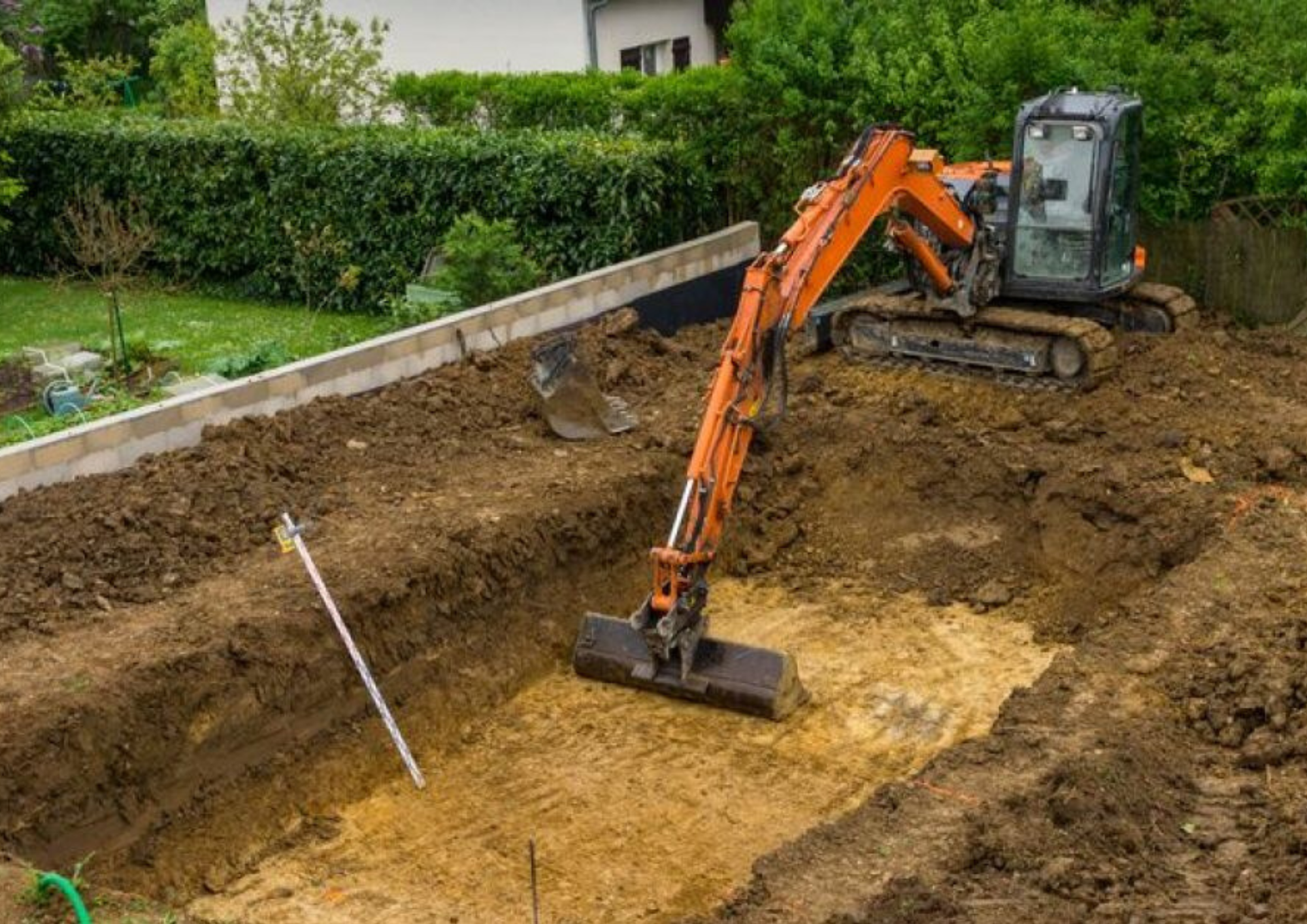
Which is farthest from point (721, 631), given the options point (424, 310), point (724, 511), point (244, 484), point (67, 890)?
point (67, 890)

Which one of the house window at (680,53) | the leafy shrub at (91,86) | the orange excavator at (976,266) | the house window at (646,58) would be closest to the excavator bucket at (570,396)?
the orange excavator at (976,266)

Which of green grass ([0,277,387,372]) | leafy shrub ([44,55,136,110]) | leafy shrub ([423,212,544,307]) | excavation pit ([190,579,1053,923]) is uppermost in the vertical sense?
leafy shrub ([44,55,136,110])

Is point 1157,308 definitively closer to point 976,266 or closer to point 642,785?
point 976,266

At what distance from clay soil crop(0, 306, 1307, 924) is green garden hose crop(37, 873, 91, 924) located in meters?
0.12

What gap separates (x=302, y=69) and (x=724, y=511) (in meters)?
12.5

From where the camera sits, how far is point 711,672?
472 inches

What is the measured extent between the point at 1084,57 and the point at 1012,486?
201 inches

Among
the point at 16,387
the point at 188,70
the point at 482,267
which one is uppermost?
the point at 188,70

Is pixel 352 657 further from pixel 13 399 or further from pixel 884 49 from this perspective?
pixel 884 49

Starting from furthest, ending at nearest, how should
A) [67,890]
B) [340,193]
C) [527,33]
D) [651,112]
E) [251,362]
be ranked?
[527,33] < [340,193] < [651,112] < [251,362] < [67,890]

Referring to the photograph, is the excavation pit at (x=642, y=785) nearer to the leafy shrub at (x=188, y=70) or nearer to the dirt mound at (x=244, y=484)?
the dirt mound at (x=244, y=484)

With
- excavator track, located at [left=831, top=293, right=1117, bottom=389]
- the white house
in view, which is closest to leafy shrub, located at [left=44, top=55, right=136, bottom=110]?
the white house

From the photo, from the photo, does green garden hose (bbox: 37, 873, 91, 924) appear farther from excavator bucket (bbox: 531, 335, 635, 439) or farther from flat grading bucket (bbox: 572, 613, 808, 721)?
excavator bucket (bbox: 531, 335, 635, 439)

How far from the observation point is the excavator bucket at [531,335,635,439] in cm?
1507
